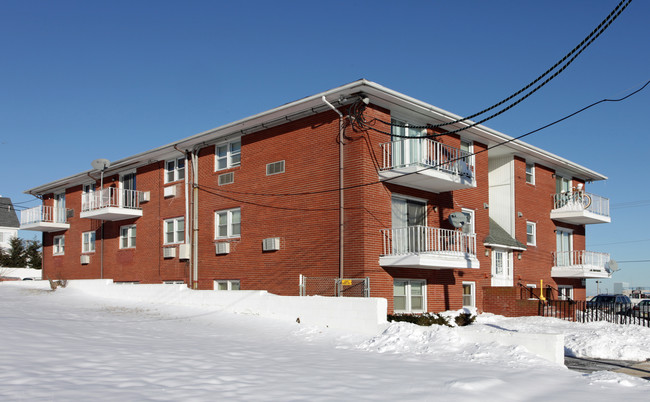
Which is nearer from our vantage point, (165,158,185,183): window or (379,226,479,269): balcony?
(379,226,479,269): balcony

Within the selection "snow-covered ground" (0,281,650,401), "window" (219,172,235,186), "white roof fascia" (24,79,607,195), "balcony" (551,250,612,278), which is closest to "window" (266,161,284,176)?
"white roof fascia" (24,79,607,195)

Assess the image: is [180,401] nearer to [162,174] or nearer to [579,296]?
[162,174]

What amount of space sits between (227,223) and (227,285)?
99.9 inches

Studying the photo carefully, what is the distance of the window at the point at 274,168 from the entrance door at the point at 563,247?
16.8 metres

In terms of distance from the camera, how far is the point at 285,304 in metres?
18.6

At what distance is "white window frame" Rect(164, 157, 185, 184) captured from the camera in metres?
27.2

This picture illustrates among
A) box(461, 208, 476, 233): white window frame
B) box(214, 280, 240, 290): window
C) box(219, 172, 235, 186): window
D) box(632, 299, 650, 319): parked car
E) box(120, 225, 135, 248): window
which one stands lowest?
box(632, 299, 650, 319): parked car

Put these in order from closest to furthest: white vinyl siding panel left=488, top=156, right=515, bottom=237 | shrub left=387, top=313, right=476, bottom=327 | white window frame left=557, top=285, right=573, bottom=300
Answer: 1. shrub left=387, top=313, right=476, bottom=327
2. white vinyl siding panel left=488, top=156, right=515, bottom=237
3. white window frame left=557, top=285, right=573, bottom=300

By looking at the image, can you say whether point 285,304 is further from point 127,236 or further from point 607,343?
point 127,236

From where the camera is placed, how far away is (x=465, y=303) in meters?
24.2

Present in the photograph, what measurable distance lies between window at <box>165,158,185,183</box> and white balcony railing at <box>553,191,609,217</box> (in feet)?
63.6

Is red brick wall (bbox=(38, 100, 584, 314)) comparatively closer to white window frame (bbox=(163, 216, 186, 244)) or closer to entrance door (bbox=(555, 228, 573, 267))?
white window frame (bbox=(163, 216, 186, 244))

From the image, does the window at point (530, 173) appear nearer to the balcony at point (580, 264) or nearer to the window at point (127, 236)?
the balcony at point (580, 264)

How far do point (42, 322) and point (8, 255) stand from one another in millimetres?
52459
